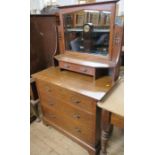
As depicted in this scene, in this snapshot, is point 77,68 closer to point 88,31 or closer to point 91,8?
point 88,31

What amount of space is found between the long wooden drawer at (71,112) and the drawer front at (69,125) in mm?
41

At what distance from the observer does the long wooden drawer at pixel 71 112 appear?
1.32 metres

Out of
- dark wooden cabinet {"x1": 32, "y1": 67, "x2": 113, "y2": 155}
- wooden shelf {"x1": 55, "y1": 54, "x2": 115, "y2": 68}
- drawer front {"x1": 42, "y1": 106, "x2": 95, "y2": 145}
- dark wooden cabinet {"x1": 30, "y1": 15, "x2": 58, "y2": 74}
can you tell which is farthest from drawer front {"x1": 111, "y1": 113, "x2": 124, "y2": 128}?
dark wooden cabinet {"x1": 30, "y1": 15, "x2": 58, "y2": 74}

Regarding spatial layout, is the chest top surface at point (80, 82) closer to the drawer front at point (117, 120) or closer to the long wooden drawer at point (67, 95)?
the long wooden drawer at point (67, 95)

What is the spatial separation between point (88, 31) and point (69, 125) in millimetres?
941

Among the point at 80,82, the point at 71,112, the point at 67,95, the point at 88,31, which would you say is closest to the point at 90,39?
the point at 88,31

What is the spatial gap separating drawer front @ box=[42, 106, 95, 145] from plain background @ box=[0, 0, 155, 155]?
0.87m

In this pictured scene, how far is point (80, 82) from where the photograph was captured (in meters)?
1.38

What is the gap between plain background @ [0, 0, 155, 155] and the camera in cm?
48

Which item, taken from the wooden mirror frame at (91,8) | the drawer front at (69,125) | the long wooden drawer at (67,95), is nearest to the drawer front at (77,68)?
the wooden mirror frame at (91,8)
